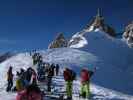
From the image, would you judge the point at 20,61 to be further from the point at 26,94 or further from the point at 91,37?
the point at 26,94

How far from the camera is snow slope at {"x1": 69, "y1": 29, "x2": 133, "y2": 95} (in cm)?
4478

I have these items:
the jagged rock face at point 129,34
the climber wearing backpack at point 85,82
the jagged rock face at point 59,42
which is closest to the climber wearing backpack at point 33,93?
the climber wearing backpack at point 85,82

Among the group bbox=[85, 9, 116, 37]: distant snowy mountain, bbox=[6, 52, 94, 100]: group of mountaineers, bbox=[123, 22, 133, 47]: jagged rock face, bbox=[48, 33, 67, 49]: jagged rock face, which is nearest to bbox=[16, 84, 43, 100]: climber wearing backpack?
bbox=[6, 52, 94, 100]: group of mountaineers

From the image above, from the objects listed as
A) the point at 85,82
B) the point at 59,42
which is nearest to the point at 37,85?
the point at 85,82

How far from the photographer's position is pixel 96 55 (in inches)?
2365

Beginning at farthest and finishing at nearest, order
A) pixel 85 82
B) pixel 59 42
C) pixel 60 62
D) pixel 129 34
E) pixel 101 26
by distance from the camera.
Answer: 1. pixel 101 26
2. pixel 59 42
3. pixel 129 34
4. pixel 60 62
5. pixel 85 82

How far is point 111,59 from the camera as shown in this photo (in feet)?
202

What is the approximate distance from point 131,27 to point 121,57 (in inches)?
1340

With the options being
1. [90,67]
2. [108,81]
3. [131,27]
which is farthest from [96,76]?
[131,27]

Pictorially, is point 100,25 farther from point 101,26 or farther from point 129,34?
point 129,34

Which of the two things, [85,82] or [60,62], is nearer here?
[85,82]

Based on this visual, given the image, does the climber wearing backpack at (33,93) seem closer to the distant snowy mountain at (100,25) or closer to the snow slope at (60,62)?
the snow slope at (60,62)

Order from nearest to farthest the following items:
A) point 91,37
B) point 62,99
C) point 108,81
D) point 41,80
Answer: point 62,99 → point 41,80 → point 108,81 → point 91,37

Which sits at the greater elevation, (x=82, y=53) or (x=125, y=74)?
(x=82, y=53)
